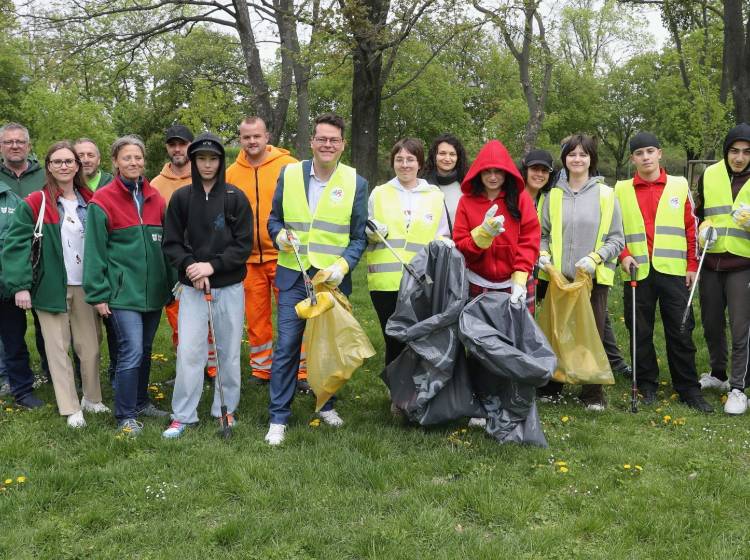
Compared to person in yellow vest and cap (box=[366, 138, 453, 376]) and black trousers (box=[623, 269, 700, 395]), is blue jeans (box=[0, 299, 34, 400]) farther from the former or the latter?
black trousers (box=[623, 269, 700, 395])

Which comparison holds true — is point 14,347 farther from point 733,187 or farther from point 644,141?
point 733,187

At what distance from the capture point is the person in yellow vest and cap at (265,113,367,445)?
4.55 m

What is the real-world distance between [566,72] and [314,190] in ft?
118

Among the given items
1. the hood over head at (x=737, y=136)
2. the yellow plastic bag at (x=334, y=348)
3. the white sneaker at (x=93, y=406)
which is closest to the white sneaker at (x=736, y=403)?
the hood over head at (x=737, y=136)

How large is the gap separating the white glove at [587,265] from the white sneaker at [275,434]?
2410mm

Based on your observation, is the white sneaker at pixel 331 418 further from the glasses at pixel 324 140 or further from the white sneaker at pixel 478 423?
the glasses at pixel 324 140

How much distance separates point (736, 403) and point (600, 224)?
5.67 feet

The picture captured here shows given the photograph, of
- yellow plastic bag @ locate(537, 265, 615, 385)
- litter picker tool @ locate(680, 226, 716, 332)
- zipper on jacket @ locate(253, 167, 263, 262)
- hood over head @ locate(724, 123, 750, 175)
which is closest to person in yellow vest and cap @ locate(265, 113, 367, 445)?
zipper on jacket @ locate(253, 167, 263, 262)

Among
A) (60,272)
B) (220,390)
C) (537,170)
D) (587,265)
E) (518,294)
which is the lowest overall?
(220,390)

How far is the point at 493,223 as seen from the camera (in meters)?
4.16

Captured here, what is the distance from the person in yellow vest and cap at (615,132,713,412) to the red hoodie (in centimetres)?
113

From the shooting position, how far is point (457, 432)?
4500mm

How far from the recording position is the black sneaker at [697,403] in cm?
512

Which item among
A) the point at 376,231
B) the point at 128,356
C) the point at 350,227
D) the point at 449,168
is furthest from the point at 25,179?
the point at 449,168
